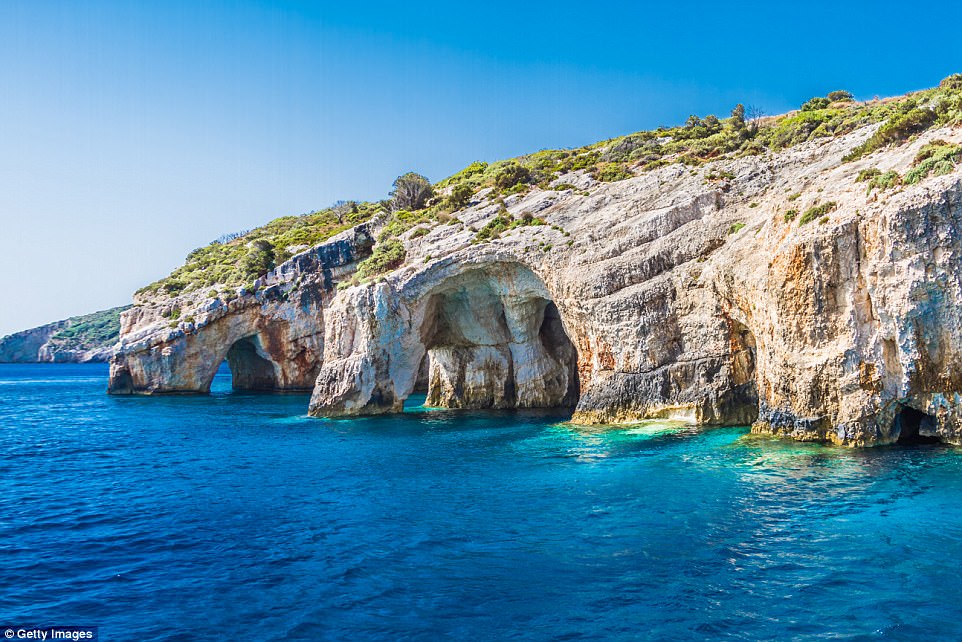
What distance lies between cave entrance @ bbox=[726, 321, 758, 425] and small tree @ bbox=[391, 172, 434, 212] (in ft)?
118

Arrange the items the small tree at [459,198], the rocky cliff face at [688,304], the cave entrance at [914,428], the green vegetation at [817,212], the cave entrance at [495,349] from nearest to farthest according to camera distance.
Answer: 1. the rocky cliff face at [688,304]
2. the cave entrance at [914,428]
3. the green vegetation at [817,212]
4. the cave entrance at [495,349]
5. the small tree at [459,198]

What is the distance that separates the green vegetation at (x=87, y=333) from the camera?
171 m

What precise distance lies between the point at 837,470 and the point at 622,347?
1408 cm

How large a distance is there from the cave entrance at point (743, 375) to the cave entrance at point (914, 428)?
7.03m

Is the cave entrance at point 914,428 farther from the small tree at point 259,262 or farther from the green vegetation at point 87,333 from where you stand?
the green vegetation at point 87,333

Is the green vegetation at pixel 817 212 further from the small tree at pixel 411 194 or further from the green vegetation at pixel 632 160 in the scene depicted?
the small tree at pixel 411 194

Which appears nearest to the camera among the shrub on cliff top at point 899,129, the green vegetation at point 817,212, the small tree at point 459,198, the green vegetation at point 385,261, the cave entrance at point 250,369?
the green vegetation at point 817,212

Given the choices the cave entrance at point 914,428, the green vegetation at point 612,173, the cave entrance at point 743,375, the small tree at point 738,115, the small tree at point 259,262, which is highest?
the small tree at point 738,115

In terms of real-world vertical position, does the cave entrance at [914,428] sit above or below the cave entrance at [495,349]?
below

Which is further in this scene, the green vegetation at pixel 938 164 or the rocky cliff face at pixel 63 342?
the rocky cliff face at pixel 63 342

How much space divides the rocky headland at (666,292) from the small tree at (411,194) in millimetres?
377

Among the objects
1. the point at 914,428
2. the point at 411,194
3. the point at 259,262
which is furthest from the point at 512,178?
the point at 914,428

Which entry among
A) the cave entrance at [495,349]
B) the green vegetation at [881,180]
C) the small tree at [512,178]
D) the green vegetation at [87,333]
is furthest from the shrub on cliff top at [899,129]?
the green vegetation at [87,333]

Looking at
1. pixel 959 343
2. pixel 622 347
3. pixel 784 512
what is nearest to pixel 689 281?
pixel 622 347
